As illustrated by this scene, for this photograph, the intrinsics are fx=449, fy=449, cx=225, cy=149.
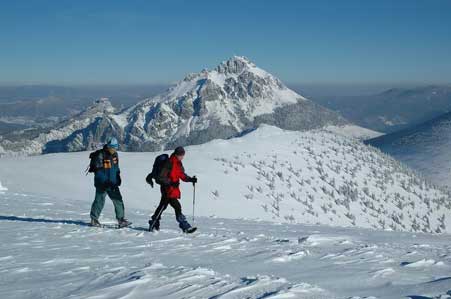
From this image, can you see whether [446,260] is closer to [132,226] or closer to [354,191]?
[132,226]

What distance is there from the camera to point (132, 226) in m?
13.1

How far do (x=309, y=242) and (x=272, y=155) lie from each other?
170ft

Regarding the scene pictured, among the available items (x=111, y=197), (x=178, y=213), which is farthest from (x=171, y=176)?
(x=111, y=197)

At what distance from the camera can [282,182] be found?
172 feet

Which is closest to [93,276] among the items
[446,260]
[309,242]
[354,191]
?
[309,242]

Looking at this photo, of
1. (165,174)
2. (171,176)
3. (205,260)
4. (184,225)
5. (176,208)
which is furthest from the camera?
(184,225)

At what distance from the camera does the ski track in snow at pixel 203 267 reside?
569cm

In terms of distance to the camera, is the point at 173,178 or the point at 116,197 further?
the point at 116,197

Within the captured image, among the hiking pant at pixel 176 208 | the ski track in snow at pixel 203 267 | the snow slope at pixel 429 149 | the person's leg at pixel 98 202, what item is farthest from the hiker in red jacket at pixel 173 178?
the snow slope at pixel 429 149

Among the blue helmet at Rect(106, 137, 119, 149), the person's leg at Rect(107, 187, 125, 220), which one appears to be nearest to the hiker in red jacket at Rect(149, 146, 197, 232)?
the person's leg at Rect(107, 187, 125, 220)

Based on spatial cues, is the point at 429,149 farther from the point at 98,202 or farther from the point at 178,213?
the point at 98,202

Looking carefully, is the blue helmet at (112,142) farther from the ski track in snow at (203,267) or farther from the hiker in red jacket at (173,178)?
the ski track in snow at (203,267)

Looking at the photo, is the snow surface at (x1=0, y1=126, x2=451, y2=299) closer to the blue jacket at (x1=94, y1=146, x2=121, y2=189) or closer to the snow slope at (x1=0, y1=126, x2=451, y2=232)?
the blue jacket at (x1=94, y1=146, x2=121, y2=189)

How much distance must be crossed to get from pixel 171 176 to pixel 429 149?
5787 inches
